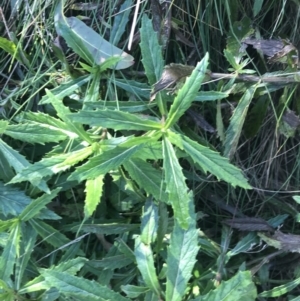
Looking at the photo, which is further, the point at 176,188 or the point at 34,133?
the point at 34,133

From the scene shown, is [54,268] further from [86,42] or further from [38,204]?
[86,42]

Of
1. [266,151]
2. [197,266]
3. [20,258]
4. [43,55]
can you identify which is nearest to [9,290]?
[20,258]

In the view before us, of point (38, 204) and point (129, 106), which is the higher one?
point (129, 106)

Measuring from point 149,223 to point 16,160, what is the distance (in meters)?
0.29

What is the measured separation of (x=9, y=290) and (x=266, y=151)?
600 millimetres

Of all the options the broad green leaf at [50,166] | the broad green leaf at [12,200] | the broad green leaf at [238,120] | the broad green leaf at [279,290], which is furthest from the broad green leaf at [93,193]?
the broad green leaf at [279,290]

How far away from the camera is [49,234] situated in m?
1.06

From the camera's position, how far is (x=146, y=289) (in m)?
1.01

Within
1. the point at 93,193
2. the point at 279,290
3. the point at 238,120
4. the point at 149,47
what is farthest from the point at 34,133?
the point at 279,290

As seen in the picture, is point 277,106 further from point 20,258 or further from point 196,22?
point 20,258

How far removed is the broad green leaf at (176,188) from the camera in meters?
0.89

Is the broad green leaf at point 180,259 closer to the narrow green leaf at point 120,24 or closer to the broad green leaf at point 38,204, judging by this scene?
the broad green leaf at point 38,204

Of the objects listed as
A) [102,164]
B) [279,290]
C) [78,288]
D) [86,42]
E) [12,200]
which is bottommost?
[279,290]

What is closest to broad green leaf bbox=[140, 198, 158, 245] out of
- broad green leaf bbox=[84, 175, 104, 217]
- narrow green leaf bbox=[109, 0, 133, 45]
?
broad green leaf bbox=[84, 175, 104, 217]
